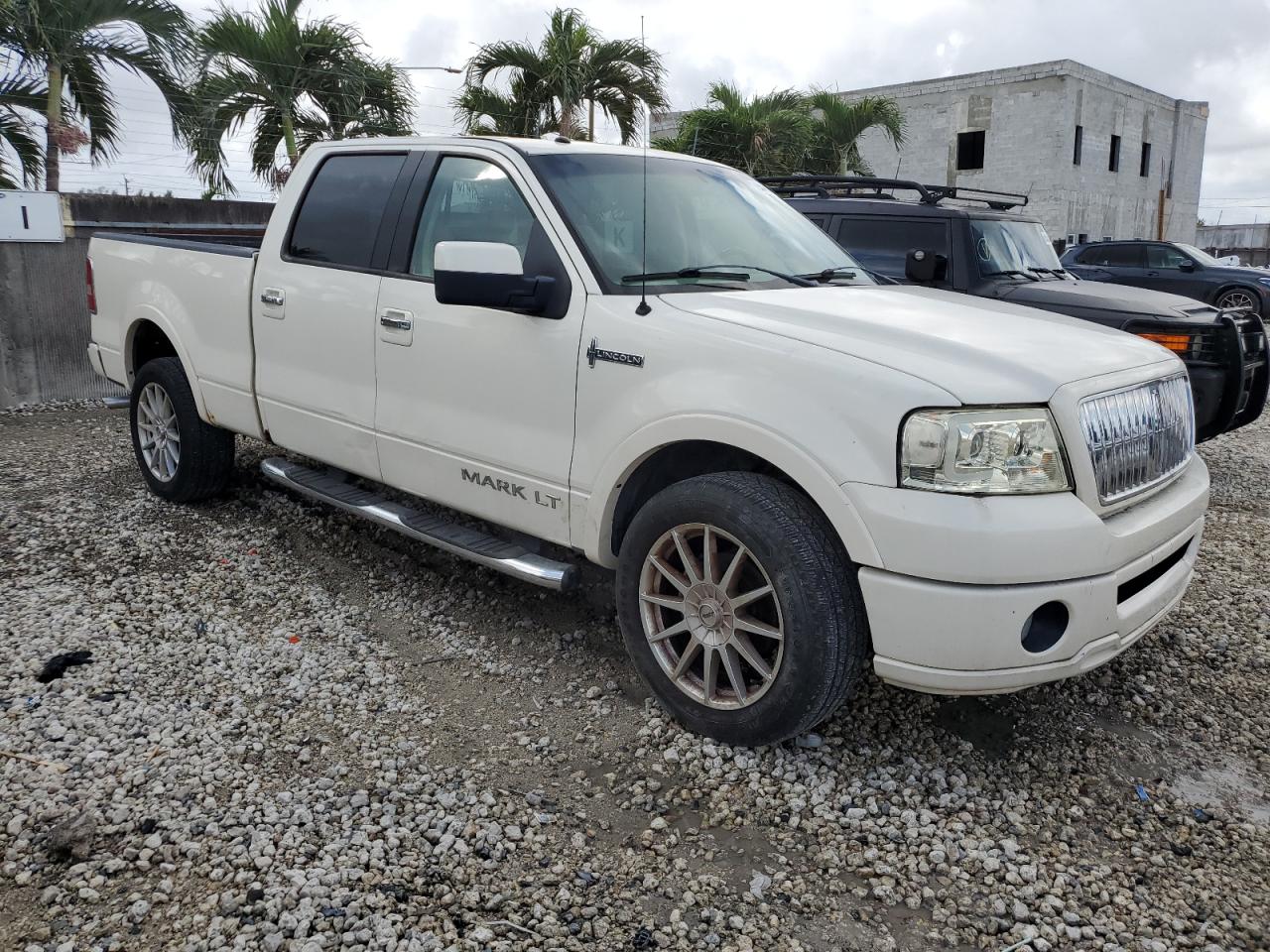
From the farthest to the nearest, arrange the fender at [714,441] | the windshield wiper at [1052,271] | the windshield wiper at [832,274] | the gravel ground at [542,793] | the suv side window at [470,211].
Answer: the windshield wiper at [1052,271]
the windshield wiper at [832,274]
the suv side window at [470,211]
the fender at [714,441]
the gravel ground at [542,793]

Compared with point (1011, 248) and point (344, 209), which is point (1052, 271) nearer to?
point (1011, 248)

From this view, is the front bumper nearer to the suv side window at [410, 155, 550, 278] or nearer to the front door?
the front door

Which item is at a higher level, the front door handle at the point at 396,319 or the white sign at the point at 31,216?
the white sign at the point at 31,216

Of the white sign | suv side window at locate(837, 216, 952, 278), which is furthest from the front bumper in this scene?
the white sign

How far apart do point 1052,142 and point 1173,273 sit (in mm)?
14956

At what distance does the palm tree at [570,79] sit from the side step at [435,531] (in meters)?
8.99

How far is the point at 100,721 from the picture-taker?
351cm

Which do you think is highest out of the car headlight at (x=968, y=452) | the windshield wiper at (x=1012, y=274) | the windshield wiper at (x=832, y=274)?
the windshield wiper at (x=832, y=274)

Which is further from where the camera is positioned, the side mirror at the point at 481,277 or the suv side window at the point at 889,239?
the suv side window at the point at 889,239

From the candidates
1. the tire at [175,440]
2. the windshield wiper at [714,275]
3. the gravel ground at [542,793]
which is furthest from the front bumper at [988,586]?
the tire at [175,440]

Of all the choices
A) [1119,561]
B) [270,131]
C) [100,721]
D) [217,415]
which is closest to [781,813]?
[1119,561]

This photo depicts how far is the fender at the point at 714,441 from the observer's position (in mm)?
→ 2932

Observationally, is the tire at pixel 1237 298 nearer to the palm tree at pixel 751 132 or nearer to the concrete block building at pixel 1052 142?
the palm tree at pixel 751 132

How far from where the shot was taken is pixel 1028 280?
309 inches
